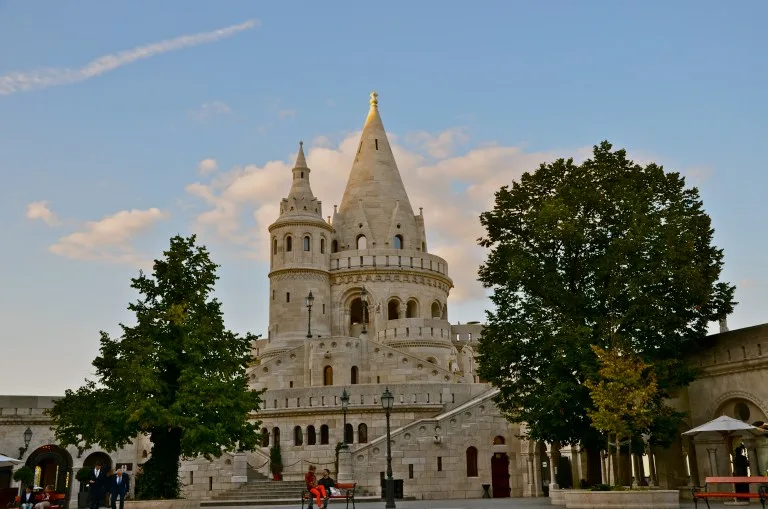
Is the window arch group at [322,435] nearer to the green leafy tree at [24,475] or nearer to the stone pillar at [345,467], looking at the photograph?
the stone pillar at [345,467]

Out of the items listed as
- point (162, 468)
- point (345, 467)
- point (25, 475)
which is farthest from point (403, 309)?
point (162, 468)

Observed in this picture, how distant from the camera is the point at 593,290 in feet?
86.7

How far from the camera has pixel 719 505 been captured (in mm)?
23031

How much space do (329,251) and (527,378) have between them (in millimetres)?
29696

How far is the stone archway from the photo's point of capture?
34.9 metres

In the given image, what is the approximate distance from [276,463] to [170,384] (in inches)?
588

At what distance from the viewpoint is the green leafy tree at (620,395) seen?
22.4 meters

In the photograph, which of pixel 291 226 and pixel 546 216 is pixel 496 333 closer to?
pixel 546 216

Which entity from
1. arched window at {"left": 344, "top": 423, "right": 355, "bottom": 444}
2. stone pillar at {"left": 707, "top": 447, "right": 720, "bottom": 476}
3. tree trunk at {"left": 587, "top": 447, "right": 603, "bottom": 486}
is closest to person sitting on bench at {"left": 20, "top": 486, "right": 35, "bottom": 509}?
tree trunk at {"left": 587, "top": 447, "right": 603, "bottom": 486}

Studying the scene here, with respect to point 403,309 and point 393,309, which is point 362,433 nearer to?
point 403,309

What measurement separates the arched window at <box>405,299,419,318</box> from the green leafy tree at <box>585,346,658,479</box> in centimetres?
3210

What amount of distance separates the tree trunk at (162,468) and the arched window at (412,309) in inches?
1273

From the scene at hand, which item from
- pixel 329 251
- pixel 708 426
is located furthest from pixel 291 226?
pixel 708 426

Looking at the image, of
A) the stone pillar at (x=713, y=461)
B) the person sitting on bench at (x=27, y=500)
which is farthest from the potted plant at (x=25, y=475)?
the stone pillar at (x=713, y=461)
